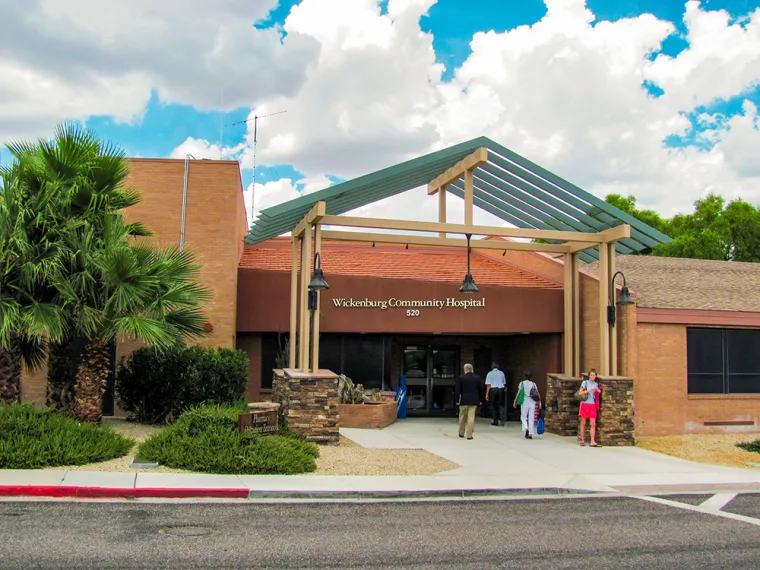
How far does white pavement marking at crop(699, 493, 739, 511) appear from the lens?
10580 mm

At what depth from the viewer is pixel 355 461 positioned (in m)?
13.1

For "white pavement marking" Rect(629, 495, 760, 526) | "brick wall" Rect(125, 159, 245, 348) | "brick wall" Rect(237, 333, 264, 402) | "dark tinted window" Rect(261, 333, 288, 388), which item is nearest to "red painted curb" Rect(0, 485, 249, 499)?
"white pavement marking" Rect(629, 495, 760, 526)

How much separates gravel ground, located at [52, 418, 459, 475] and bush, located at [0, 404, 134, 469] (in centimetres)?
18

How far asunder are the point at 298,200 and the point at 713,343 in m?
11.1

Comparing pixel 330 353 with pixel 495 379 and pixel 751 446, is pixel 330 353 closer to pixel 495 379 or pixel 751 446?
pixel 495 379

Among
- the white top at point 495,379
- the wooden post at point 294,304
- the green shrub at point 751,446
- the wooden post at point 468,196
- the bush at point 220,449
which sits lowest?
the green shrub at point 751,446

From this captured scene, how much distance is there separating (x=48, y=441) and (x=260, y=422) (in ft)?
10.5

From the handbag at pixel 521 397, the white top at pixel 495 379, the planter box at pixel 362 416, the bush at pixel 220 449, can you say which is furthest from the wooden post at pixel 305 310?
the white top at pixel 495 379

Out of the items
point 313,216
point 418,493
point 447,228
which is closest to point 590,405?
point 447,228

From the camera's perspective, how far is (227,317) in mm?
18391

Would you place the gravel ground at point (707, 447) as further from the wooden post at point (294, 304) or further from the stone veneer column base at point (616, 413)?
the wooden post at point (294, 304)

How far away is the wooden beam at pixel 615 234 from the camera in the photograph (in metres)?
16.6

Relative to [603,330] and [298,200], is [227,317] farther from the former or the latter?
[603,330]

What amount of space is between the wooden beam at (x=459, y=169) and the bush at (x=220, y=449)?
6993 mm
